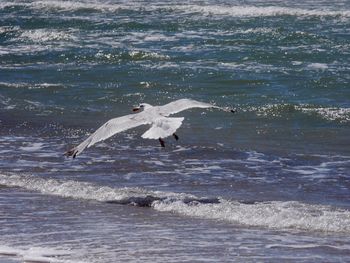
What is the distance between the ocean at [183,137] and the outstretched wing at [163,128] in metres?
0.59

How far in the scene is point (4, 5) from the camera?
30484 millimetres

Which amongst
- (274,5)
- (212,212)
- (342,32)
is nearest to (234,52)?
(342,32)

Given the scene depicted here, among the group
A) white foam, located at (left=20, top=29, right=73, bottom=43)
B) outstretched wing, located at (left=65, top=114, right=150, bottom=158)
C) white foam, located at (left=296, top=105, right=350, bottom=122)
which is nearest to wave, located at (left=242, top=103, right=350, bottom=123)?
white foam, located at (left=296, top=105, right=350, bottom=122)

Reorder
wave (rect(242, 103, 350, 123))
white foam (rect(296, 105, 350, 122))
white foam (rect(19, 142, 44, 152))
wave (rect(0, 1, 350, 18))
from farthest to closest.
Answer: wave (rect(0, 1, 350, 18))
wave (rect(242, 103, 350, 123))
white foam (rect(296, 105, 350, 122))
white foam (rect(19, 142, 44, 152))

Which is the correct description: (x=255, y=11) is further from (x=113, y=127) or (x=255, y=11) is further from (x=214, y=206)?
(x=214, y=206)

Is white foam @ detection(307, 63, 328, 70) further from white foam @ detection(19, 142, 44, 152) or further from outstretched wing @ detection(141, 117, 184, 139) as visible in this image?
outstretched wing @ detection(141, 117, 184, 139)

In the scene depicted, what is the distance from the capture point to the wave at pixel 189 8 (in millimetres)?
24922

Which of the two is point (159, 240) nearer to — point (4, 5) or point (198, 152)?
point (198, 152)

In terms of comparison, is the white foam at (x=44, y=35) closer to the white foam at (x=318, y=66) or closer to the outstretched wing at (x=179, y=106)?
the white foam at (x=318, y=66)

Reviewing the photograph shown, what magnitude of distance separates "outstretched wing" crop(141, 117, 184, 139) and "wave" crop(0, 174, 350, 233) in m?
0.59

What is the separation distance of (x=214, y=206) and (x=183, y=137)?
3.94 m

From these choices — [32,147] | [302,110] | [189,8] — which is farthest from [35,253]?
[189,8]

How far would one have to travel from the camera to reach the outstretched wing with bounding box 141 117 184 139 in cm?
1143

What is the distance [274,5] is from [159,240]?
17626 millimetres
